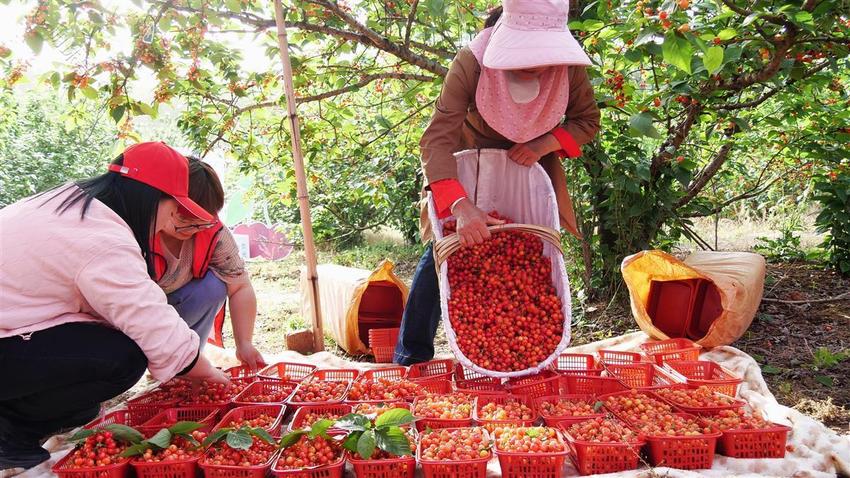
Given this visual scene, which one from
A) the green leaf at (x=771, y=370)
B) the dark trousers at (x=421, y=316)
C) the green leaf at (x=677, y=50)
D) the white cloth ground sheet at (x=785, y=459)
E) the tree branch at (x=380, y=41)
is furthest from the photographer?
the tree branch at (x=380, y=41)

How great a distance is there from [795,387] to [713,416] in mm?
1030

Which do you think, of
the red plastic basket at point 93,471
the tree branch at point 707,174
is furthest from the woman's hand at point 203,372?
the tree branch at point 707,174

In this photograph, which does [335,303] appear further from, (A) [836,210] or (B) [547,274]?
(A) [836,210]

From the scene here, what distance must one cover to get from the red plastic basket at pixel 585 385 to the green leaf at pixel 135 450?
4.82 ft

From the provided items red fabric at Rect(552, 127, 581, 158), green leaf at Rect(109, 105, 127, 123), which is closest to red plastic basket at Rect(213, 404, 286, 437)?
red fabric at Rect(552, 127, 581, 158)

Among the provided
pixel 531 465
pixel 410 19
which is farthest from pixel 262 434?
pixel 410 19

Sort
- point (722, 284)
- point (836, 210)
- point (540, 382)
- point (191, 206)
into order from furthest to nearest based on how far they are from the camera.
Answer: point (836, 210), point (722, 284), point (540, 382), point (191, 206)

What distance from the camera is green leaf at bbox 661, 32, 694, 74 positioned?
2053 mm

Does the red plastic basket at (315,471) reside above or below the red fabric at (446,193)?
below

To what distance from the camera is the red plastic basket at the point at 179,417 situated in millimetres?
1942

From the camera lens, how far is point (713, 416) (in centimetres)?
203

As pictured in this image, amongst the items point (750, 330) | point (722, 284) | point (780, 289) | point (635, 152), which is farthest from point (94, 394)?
point (780, 289)

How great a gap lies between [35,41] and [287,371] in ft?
6.34

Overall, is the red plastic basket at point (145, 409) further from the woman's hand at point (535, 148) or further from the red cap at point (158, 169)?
the woman's hand at point (535, 148)
